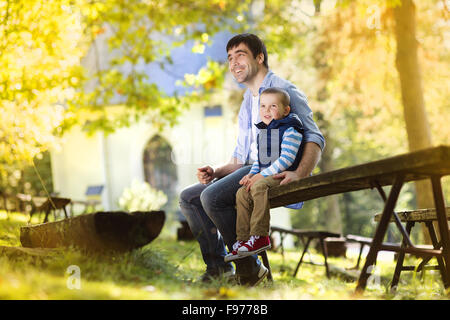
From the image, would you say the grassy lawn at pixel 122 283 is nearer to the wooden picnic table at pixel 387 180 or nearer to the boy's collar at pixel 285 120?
the wooden picnic table at pixel 387 180

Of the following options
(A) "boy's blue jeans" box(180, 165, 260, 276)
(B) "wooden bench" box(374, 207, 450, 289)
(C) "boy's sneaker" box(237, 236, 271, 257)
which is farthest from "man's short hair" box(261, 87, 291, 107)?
(B) "wooden bench" box(374, 207, 450, 289)

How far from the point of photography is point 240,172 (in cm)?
369

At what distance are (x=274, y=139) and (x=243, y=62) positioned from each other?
70 centimetres

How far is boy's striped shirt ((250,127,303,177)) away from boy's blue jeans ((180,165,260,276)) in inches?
14.4

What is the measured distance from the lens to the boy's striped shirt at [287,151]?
334 centimetres

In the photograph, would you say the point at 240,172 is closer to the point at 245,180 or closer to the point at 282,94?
the point at 245,180

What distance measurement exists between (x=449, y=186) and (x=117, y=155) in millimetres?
14338

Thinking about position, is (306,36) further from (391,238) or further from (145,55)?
(145,55)

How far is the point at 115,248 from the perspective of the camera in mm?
3309

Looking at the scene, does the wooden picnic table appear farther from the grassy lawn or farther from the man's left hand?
the grassy lawn

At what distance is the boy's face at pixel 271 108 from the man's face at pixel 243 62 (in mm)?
358

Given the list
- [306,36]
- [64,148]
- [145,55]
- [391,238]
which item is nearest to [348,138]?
[306,36]

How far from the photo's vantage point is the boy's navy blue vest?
134 inches
